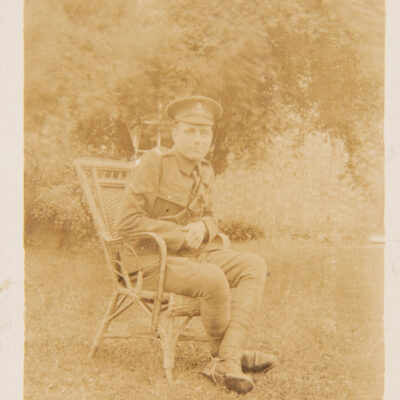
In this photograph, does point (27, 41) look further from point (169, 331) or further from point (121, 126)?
point (169, 331)

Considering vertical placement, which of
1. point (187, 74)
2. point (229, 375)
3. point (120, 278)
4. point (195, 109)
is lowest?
point (229, 375)

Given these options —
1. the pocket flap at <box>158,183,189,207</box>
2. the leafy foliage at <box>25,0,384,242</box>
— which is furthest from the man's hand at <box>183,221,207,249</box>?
the leafy foliage at <box>25,0,384,242</box>

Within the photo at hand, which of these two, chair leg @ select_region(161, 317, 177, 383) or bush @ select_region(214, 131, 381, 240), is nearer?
chair leg @ select_region(161, 317, 177, 383)

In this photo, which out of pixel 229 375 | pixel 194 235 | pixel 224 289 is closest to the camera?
pixel 229 375

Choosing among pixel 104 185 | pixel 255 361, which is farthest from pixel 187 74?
pixel 255 361

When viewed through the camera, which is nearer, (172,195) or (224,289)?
(224,289)

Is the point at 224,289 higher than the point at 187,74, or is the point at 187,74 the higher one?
the point at 187,74

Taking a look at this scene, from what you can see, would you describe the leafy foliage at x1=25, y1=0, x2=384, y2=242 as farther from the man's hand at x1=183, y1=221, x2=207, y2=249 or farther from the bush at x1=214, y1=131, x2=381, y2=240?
the man's hand at x1=183, y1=221, x2=207, y2=249

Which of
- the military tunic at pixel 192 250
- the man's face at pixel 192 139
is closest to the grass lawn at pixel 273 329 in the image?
the military tunic at pixel 192 250

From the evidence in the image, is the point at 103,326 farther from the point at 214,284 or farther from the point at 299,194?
the point at 299,194
